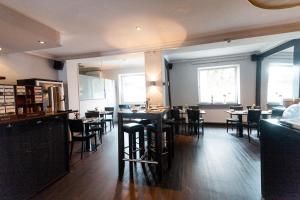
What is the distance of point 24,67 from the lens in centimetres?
457

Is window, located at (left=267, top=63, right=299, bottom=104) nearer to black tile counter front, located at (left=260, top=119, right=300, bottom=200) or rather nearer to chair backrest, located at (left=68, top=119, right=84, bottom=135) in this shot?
black tile counter front, located at (left=260, top=119, right=300, bottom=200)

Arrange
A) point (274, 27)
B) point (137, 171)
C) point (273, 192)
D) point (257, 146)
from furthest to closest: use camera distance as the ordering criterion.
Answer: point (257, 146)
point (274, 27)
point (137, 171)
point (273, 192)

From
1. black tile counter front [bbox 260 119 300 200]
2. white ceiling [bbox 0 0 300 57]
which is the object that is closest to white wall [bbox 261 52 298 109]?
white ceiling [bbox 0 0 300 57]

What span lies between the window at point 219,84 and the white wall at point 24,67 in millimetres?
5470

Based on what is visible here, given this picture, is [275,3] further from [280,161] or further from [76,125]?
[76,125]

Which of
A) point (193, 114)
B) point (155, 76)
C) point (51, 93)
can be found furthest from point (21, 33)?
point (193, 114)

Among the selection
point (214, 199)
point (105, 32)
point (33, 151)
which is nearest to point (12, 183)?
point (33, 151)

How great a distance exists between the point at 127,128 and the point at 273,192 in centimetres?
215

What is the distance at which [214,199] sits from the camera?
2205 millimetres

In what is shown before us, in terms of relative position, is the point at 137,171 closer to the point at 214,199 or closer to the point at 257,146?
the point at 214,199

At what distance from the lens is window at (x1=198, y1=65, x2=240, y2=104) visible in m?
6.93

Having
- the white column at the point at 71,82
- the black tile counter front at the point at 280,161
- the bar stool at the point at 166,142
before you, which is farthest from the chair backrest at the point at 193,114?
the white column at the point at 71,82

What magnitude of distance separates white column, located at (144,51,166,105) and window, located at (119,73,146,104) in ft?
12.3

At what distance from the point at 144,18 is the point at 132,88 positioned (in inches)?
233
